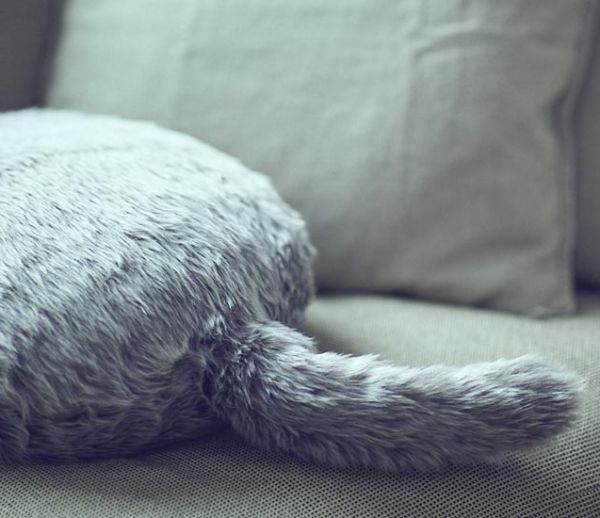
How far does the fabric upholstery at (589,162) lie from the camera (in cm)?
81

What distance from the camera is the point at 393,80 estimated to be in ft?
2.46

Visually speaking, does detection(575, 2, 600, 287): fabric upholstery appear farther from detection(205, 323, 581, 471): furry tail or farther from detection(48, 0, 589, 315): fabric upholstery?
detection(205, 323, 581, 471): furry tail

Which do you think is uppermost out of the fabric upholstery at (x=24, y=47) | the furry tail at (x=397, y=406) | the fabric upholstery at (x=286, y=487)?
the fabric upholstery at (x=24, y=47)

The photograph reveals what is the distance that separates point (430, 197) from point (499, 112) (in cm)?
11

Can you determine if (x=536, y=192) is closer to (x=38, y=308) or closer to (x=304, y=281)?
(x=304, y=281)

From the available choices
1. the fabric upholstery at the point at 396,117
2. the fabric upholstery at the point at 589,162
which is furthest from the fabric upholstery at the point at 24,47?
the fabric upholstery at the point at 589,162

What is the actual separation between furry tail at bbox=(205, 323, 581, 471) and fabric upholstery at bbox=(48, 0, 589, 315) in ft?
0.88

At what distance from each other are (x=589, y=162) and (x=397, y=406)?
1.53 feet

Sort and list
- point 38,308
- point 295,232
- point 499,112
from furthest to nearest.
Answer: point 499,112, point 295,232, point 38,308

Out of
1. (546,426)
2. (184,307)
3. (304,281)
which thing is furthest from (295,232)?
(546,426)

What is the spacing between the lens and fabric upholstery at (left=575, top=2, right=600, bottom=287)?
0.81 metres

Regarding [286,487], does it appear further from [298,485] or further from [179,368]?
[179,368]

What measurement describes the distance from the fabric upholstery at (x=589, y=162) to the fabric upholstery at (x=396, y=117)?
4 centimetres

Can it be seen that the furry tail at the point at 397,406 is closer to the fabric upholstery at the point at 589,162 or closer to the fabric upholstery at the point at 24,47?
the fabric upholstery at the point at 589,162
